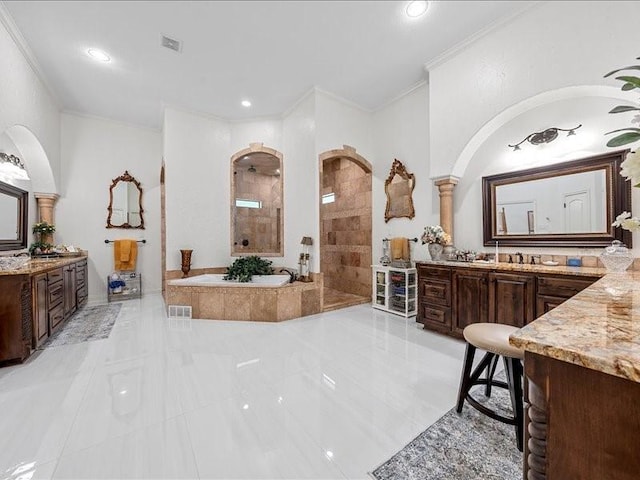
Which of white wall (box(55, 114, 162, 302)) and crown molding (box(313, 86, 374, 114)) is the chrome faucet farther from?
crown molding (box(313, 86, 374, 114))

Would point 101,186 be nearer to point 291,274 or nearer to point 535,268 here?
point 291,274

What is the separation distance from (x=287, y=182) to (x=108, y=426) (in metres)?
4.13

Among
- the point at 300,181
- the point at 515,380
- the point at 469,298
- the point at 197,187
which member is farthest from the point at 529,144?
the point at 197,187

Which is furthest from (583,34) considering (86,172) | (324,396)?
(86,172)

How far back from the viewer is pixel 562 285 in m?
2.44

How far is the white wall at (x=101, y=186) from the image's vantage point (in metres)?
5.04

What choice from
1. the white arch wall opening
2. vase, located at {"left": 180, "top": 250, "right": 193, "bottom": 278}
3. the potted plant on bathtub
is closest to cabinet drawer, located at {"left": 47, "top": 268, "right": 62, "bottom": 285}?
vase, located at {"left": 180, "top": 250, "right": 193, "bottom": 278}

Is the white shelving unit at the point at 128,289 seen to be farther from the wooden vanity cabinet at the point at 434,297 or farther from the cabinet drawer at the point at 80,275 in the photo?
the wooden vanity cabinet at the point at 434,297

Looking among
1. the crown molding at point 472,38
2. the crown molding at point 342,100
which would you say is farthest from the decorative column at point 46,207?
the crown molding at point 472,38

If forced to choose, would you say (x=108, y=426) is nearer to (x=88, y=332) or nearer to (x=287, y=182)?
(x=88, y=332)

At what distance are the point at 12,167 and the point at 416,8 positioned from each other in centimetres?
564

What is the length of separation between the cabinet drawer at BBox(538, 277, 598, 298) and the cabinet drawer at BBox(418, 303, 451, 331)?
999 millimetres

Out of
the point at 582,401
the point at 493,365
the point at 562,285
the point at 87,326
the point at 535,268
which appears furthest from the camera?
the point at 87,326

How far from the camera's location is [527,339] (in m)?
0.75
